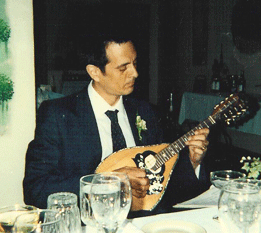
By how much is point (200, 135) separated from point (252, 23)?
178 inches

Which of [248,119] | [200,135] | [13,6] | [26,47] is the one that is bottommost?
[248,119]

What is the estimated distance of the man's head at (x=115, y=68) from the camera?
78.6 inches

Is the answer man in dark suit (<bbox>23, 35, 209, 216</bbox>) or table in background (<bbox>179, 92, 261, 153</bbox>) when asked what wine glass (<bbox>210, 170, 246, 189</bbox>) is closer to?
man in dark suit (<bbox>23, 35, 209, 216</bbox>)

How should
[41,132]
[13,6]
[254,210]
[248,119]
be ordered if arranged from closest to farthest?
1. [254,210]
2. [41,132]
3. [13,6]
4. [248,119]

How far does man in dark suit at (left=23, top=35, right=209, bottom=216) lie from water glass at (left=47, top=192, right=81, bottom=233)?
596 millimetres

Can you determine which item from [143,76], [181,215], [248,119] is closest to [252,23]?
[248,119]

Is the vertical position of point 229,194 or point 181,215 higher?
point 229,194

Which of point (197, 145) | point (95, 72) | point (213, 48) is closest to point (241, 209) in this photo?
point (197, 145)

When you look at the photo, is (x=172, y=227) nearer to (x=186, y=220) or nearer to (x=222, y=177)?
(x=186, y=220)

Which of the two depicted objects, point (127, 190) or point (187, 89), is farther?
point (187, 89)

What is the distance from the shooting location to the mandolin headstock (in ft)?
6.15

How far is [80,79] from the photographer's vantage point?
7199 millimetres

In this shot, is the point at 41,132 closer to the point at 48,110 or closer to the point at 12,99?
the point at 48,110

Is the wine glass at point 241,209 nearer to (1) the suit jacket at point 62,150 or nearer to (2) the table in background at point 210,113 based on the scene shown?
(1) the suit jacket at point 62,150
